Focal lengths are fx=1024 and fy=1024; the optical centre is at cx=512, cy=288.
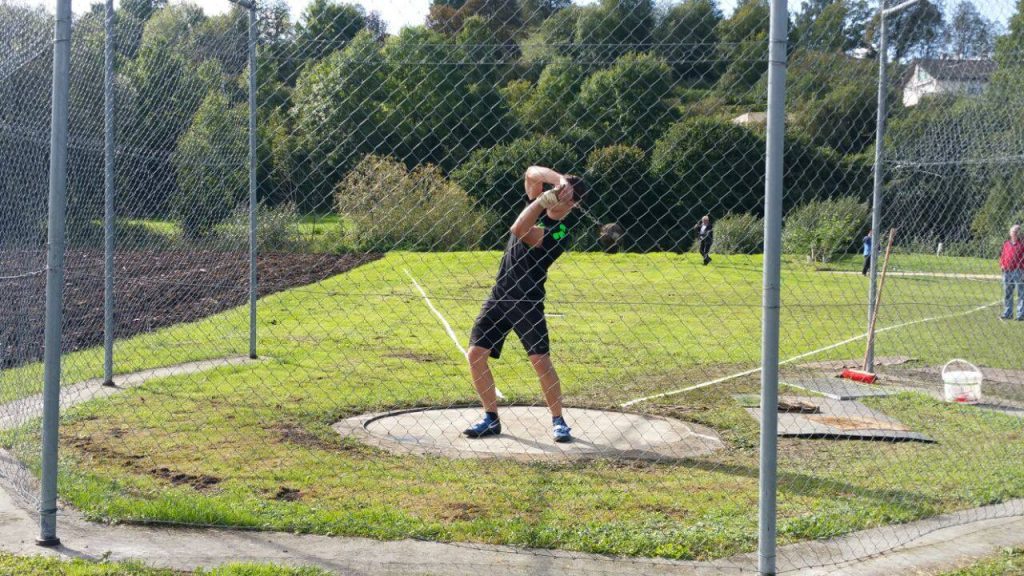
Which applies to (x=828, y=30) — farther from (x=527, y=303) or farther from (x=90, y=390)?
(x=90, y=390)

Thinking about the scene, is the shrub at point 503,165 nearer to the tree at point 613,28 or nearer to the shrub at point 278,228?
the tree at point 613,28

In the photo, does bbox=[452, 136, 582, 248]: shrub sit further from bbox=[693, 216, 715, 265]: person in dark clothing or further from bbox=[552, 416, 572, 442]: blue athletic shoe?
bbox=[552, 416, 572, 442]: blue athletic shoe

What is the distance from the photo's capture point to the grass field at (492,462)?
538 cm

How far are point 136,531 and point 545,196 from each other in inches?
116

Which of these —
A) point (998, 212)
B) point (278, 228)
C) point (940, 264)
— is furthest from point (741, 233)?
point (278, 228)

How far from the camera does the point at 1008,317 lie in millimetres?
12508

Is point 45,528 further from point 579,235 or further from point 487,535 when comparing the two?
point 579,235

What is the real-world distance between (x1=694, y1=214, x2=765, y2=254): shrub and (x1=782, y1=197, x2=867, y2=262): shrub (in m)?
0.17

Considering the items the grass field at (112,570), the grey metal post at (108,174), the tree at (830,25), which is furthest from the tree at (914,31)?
the grey metal post at (108,174)

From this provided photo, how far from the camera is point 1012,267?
10547 mm

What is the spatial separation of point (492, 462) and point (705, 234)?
2.01 m

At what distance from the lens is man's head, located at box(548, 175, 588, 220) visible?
6.11 meters

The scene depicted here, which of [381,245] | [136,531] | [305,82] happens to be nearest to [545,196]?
[381,245]

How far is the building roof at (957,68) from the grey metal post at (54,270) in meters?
5.25
